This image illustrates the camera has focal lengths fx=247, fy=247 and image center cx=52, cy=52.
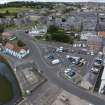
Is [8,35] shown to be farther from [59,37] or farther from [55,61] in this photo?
[55,61]

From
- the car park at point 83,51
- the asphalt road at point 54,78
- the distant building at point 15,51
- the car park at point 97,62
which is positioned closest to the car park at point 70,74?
the asphalt road at point 54,78

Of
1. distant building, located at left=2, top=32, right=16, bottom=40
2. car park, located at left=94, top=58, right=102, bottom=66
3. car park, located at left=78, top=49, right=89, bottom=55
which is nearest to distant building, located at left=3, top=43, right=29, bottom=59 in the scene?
distant building, located at left=2, top=32, right=16, bottom=40

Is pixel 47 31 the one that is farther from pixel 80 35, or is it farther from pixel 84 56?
pixel 84 56

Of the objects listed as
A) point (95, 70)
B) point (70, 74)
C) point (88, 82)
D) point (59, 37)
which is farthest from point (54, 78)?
point (59, 37)

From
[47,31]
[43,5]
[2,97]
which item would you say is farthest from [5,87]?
[43,5]

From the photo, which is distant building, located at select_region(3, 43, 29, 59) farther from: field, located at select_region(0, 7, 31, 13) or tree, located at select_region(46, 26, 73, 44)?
field, located at select_region(0, 7, 31, 13)

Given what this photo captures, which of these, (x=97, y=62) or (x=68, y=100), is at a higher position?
(x=97, y=62)

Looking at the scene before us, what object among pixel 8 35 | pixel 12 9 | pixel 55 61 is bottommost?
pixel 55 61
